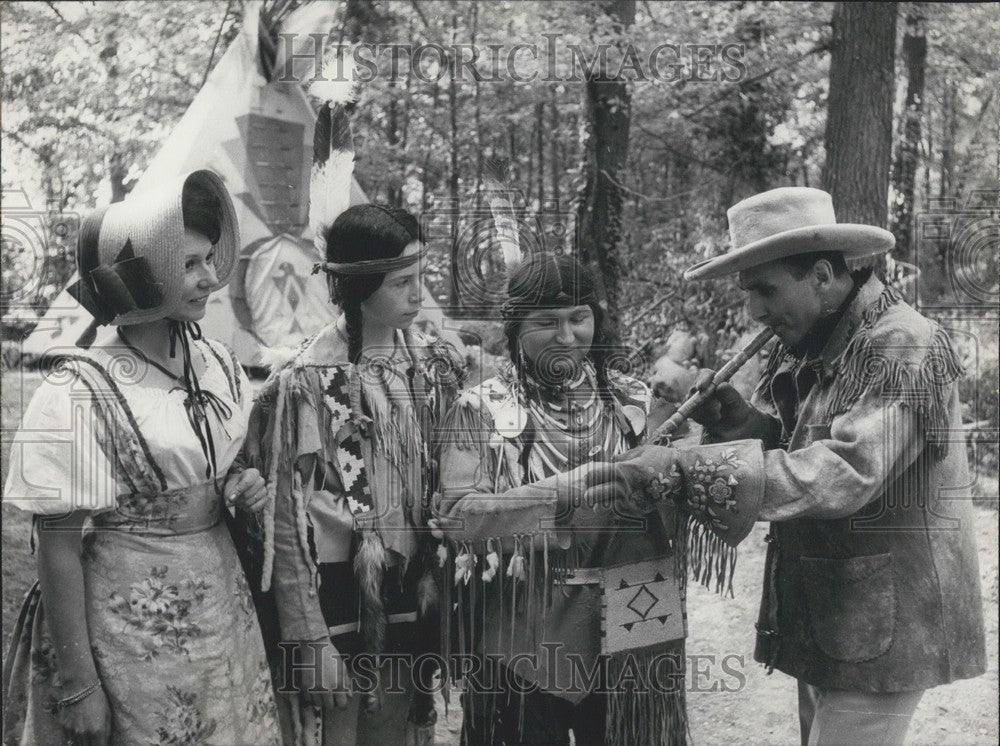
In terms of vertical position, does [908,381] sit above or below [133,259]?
below

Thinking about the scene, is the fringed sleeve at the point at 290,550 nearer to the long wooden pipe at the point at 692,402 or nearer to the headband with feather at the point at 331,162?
the headband with feather at the point at 331,162

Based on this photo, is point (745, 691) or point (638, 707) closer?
point (638, 707)

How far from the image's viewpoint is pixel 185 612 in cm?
236

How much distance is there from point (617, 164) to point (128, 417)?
231 inches

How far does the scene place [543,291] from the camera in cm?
267

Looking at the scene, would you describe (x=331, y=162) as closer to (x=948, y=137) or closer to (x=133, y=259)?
(x=133, y=259)

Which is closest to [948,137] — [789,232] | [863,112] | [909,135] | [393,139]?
[909,135]

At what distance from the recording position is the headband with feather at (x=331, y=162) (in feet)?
9.85

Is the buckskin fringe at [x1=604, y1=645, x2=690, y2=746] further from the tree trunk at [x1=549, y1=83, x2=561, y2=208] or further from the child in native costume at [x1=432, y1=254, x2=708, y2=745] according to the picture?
the tree trunk at [x1=549, y1=83, x2=561, y2=208]

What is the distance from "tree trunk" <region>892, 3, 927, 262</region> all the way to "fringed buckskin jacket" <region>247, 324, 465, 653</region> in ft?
26.5

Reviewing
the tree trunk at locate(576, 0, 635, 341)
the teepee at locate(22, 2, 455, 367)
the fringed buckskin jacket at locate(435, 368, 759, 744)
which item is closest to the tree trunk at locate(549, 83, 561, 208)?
the tree trunk at locate(576, 0, 635, 341)

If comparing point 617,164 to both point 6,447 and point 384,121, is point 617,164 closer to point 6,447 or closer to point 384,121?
point 384,121

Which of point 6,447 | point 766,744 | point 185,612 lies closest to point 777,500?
point 185,612

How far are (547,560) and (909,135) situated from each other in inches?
385
